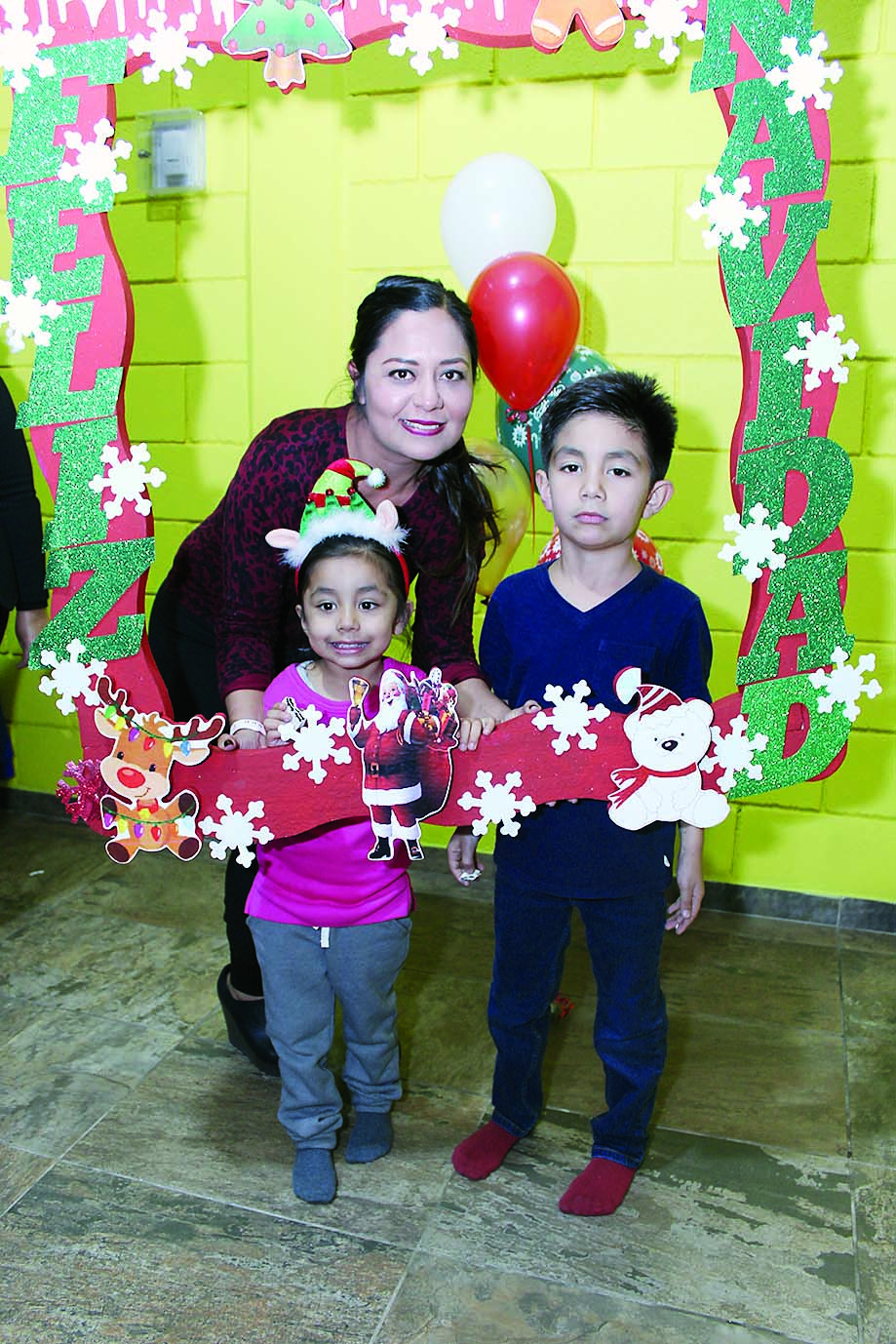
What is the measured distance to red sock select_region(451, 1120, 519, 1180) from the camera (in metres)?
1.66

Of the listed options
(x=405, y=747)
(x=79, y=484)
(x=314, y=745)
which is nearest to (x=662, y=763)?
(x=405, y=747)

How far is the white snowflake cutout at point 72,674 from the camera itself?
1385mm

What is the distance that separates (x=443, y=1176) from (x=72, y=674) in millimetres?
879

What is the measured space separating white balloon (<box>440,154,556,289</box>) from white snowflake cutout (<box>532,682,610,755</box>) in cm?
98

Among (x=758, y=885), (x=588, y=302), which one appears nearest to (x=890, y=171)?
(x=588, y=302)

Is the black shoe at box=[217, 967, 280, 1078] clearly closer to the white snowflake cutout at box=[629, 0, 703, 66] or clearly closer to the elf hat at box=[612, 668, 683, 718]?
the elf hat at box=[612, 668, 683, 718]

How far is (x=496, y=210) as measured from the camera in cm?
200

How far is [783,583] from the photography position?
135 cm

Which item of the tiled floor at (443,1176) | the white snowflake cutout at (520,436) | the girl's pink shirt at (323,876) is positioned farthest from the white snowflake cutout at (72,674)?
the white snowflake cutout at (520,436)

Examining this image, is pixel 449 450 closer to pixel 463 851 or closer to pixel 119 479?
pixel 119 479

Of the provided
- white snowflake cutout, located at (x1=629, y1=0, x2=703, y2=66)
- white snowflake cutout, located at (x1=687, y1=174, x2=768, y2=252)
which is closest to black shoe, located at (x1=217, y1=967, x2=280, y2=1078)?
white snowflake cutout, located at (x1=687, y1=174, x2=768, y2=252)

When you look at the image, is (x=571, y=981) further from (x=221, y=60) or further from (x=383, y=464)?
(x=221, y=60)

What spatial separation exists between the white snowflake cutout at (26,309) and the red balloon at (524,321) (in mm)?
741

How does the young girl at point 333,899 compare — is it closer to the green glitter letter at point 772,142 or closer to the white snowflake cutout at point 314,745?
the white snowflake cutout at point 314,745
